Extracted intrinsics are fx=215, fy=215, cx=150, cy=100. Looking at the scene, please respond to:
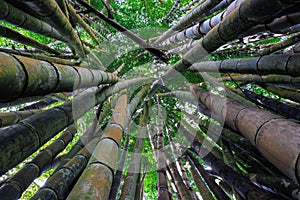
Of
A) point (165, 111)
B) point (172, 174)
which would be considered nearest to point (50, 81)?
point (172, 174)

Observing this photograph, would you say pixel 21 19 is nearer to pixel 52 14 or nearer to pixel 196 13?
pixel 52 14

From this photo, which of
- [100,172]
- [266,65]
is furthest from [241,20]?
[100,172]

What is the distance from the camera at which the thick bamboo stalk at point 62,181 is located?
1770 mm

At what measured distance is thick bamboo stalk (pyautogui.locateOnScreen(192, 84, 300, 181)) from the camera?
1142mm

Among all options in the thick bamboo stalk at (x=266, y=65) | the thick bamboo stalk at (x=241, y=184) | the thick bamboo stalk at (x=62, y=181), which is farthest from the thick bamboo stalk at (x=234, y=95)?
the thick bamboo stalk at (x=62, y=181)

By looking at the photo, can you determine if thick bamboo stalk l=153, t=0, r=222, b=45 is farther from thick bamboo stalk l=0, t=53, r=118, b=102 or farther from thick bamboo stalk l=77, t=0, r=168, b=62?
thick bamboo stalk l=0, t=53, r=118, b=102

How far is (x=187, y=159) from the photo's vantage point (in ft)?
13.5

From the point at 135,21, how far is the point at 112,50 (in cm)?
110

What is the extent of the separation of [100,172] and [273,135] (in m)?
1.15

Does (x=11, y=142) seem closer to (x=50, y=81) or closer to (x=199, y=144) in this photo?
(x=50, y=81)

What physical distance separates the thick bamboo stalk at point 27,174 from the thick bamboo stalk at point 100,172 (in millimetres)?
785

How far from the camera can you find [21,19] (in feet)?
6.90

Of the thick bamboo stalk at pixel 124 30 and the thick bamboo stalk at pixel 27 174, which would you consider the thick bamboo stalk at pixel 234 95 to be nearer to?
the thick bamboo stalk at pixel 124 30

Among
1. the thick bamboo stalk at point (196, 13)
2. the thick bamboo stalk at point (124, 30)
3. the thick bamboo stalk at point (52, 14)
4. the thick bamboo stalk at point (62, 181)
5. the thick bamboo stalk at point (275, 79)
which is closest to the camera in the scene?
the thick bamboo stalk at point (52, 14)
